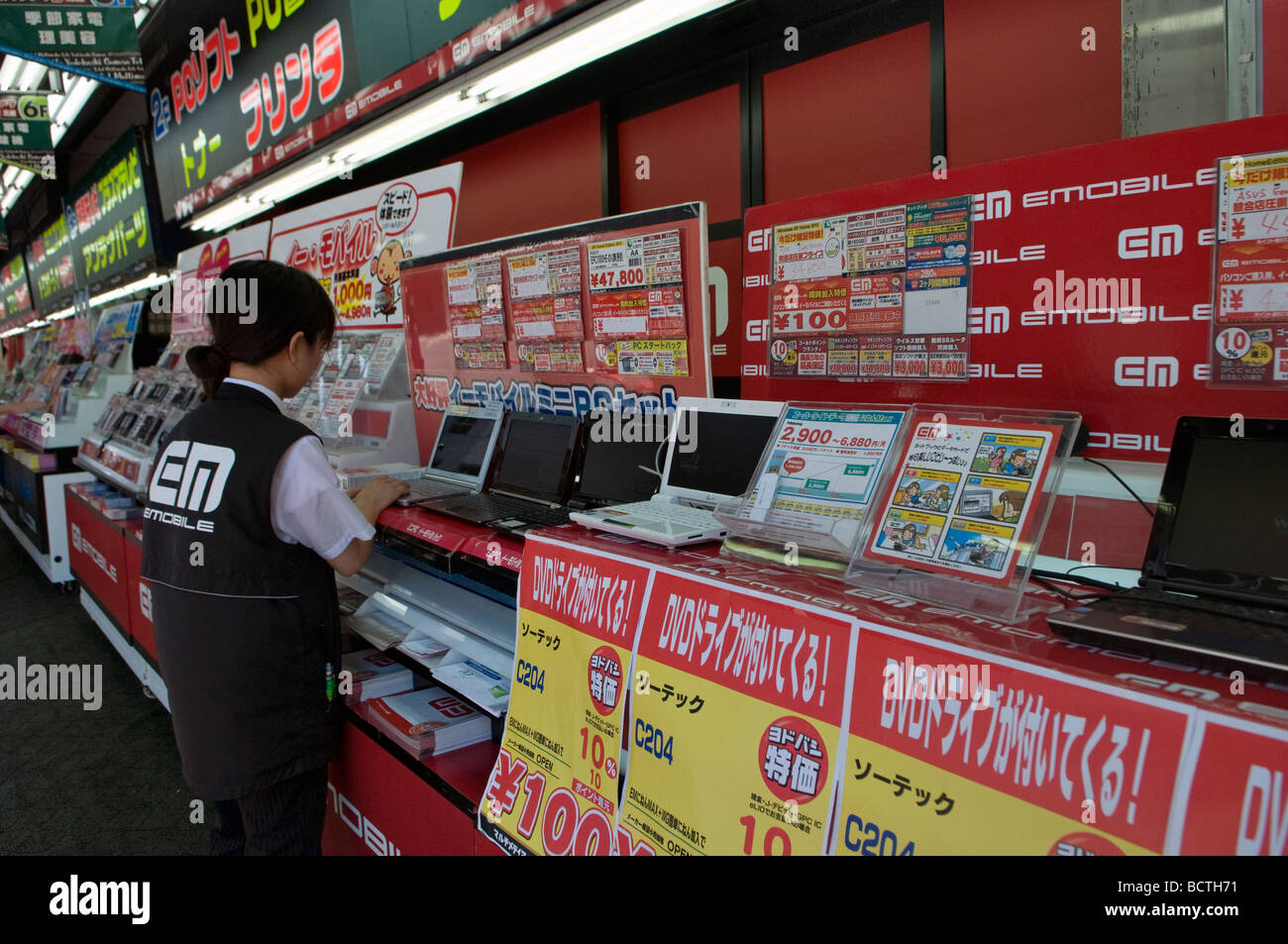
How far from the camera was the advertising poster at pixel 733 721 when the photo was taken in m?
0.95

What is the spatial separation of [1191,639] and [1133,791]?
185 millimetres

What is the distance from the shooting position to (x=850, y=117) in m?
2.87

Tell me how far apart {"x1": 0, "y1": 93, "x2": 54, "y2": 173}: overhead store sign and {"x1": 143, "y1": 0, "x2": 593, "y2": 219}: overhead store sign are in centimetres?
157

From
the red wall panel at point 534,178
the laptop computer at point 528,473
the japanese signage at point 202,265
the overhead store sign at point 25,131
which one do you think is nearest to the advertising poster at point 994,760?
the laptop computer at point 528,473

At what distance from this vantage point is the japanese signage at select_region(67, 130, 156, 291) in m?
6.65

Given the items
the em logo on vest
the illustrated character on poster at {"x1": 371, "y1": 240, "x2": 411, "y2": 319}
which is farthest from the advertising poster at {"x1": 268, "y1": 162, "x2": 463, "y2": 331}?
the em logo on vest

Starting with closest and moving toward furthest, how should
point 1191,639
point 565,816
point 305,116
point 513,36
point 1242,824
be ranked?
point 1242,824 < point 1191,639 < point 565,816 < point 513,36 < point 305,116

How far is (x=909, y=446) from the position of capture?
1210mm

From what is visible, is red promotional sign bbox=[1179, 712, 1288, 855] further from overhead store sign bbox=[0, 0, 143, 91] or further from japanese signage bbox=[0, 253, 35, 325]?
japanese signage bbox=[0, 253, 35, 325]

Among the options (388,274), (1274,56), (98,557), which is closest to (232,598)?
(388,274)

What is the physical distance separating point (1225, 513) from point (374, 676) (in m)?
2.03

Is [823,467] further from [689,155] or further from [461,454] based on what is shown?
[689,155]
